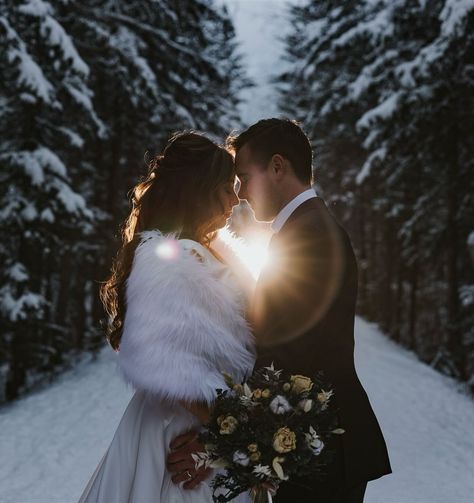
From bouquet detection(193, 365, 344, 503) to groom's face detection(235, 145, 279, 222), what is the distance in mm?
934

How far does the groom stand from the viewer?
107 inches

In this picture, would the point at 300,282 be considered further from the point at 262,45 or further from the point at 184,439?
the point at 262,45

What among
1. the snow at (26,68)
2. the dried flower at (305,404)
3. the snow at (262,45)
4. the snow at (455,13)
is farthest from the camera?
the snow at (262,45)

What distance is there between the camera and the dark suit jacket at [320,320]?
270 cm

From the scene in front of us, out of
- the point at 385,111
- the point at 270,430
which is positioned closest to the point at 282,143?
the point at 270,430

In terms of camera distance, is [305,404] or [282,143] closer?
[305,404]

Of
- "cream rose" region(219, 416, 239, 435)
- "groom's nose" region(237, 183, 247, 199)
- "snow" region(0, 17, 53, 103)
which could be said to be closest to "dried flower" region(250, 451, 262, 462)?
"cream rose" region(219, 416, 239, 435)

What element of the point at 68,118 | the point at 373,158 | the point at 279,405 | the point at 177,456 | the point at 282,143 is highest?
the point at 68,118

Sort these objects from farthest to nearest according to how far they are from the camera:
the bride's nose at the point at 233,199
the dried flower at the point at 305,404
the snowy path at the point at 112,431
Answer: the snowy path at the point at 112,431 → the bride's nose at the point at 233,199 → the dried flower at the point at 305,404

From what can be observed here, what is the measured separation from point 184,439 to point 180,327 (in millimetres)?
592

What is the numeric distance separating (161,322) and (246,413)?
624mm

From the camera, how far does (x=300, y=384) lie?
2.54 metres

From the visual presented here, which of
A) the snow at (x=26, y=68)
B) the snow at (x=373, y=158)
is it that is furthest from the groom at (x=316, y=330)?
the snow at (x=373, y=158)

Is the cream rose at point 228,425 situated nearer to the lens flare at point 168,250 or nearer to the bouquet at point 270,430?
the bouquet at point 270,430
